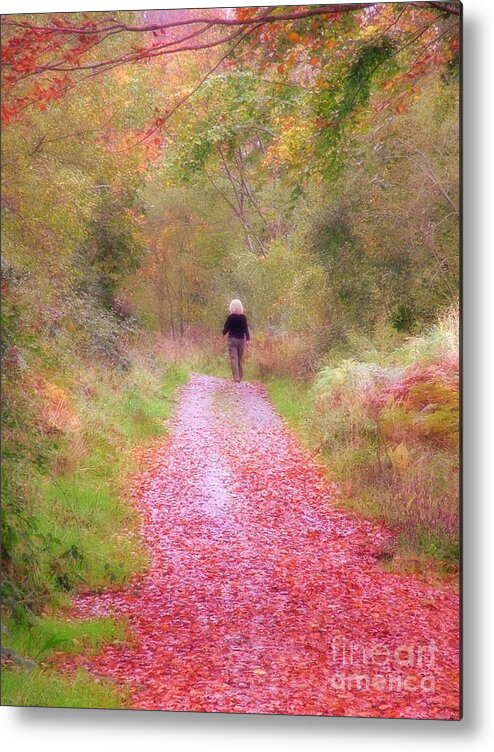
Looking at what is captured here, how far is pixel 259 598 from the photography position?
14.9 feet

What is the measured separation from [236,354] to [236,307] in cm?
24

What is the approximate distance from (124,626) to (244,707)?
0.67 metres

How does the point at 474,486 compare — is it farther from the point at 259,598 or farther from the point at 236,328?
the point at 236,328

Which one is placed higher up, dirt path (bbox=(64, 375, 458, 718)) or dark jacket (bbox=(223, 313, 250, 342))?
dark jacket (bbox=(223, 313, 250, 342))

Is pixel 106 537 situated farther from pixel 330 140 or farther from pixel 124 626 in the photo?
pixel 330 140

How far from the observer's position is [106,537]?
4.66m

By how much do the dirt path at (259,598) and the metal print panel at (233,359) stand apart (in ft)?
0.03

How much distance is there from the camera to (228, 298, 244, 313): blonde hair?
4.66m

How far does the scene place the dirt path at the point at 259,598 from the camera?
4.41m

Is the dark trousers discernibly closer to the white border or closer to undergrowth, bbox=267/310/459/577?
undergrowth, bbox=267/310/459/577

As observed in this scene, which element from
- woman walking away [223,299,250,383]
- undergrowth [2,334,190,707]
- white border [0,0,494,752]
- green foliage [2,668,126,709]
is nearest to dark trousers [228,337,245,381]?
woman walking away [223,299,250,383]

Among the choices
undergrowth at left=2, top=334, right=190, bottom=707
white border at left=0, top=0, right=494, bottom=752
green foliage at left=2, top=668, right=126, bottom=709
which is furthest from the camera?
undergrowth at left=2, top=334, right=190, bottom=707

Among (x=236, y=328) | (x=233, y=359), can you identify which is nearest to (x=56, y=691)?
(x=233, y=359)

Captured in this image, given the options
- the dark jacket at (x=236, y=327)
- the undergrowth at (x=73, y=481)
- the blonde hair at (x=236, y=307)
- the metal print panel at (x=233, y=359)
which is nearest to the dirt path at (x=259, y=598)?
the metal print panel at (x=233, y=359)
